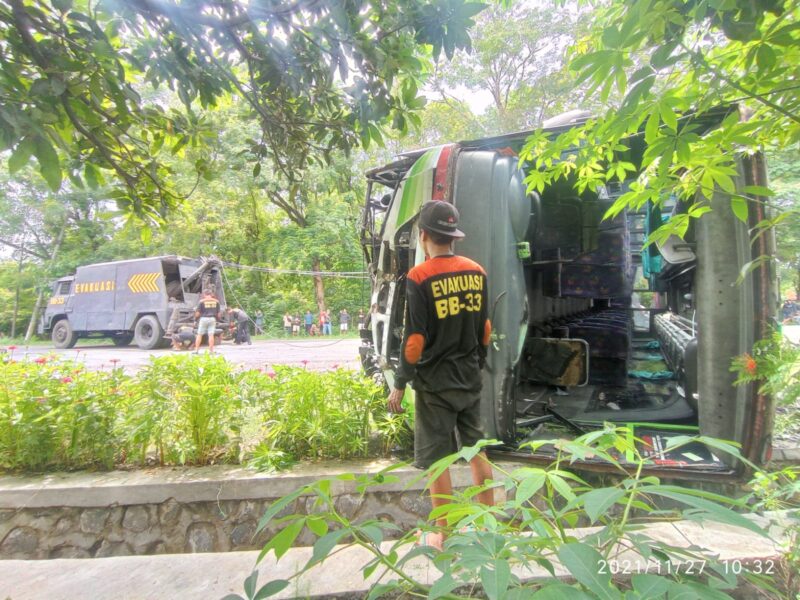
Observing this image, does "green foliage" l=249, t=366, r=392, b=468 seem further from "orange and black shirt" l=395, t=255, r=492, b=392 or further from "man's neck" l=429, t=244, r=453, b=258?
"man's neck" l=429, t=244, r=453, b=258

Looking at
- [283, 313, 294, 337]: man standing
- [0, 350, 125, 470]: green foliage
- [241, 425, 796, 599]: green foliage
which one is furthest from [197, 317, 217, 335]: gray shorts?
[241, 425, 796, 599]: green foliage

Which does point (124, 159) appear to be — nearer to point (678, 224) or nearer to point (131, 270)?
point (678, 224)

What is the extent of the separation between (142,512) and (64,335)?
63.1ft

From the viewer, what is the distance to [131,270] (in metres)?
15.6

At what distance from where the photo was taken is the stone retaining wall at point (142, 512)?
8.89 ft

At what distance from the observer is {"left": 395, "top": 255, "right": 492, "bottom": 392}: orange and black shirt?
2412mm

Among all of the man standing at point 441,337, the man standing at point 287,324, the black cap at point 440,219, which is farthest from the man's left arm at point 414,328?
the man standing at point 287,324

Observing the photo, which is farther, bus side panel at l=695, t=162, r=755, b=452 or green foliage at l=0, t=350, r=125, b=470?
green foliage at l=0, t=350, r=125, b=470

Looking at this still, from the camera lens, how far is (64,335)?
58.1ft

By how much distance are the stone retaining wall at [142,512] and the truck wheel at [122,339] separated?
616 inches

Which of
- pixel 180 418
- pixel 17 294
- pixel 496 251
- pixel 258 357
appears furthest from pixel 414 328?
pixel 17 294

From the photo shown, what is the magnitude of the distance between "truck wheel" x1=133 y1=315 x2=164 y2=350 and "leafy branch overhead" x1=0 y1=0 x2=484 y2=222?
1433 cm

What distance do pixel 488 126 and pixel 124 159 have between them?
1622 cm

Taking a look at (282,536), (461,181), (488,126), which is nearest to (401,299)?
(461,181)
